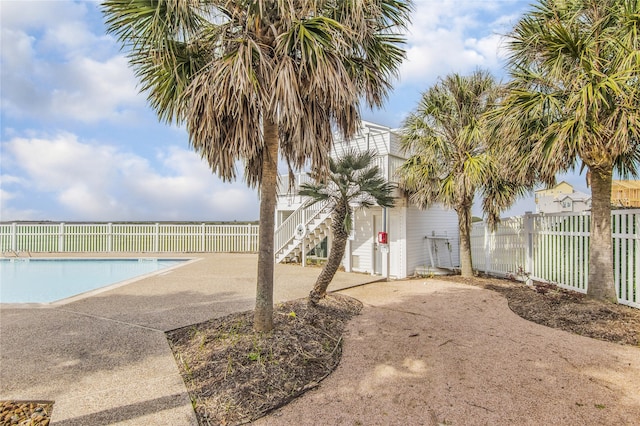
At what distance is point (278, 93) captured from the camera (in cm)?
450

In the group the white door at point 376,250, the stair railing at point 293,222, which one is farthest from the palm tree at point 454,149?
the stair railing at point 293,222

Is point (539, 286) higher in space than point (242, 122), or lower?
lower

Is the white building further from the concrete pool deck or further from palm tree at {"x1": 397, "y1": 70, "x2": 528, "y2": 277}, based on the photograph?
the concrete pool deck

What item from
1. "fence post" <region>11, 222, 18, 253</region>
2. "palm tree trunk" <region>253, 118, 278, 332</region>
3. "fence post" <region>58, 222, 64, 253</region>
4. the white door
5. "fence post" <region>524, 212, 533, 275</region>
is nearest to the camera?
"palm tree trunk" <region>253, 118, 278, 332</region>

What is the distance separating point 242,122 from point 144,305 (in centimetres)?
505

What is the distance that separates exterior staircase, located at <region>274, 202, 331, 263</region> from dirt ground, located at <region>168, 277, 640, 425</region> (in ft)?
19.5

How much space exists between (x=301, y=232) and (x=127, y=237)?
1233cm

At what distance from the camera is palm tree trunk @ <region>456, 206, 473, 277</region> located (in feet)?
35.7

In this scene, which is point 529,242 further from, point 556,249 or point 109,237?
point 109,237

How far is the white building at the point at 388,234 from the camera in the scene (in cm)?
1175

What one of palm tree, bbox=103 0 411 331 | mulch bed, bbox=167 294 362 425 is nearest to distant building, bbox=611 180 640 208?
palm tree, bbox=103 0 411 331

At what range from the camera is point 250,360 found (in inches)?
176

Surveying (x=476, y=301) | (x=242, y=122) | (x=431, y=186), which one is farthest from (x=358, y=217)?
(x=242, y=122)

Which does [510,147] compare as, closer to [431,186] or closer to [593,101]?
[593,101]
